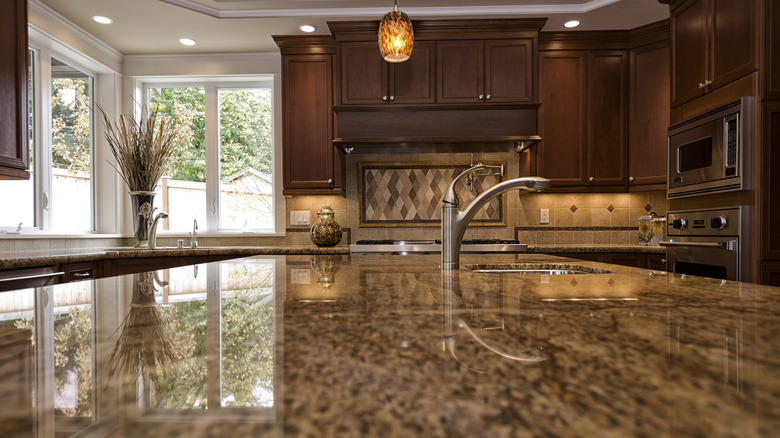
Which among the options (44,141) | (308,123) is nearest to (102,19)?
(44,141)

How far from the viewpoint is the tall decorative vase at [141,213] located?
342 cm

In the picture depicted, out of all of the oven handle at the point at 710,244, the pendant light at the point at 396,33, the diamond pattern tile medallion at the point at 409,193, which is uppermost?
the pendant light at the point at 396,33

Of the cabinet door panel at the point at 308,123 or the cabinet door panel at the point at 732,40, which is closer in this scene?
the cabinet door panel at the point at 732,40

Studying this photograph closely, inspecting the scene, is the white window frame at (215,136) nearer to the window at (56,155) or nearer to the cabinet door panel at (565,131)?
the window at (56,155)

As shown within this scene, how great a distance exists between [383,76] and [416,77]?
10.0 inches

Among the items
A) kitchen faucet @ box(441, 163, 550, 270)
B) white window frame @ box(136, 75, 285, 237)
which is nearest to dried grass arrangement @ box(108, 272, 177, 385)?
kitchen faucet @ box(441, 163, 550, 270)

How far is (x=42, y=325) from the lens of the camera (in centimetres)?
45

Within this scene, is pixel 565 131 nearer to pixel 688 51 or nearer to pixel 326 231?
pixel 688 51

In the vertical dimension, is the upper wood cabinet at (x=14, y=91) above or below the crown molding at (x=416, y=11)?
below

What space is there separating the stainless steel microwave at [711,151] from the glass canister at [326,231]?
2301 mm

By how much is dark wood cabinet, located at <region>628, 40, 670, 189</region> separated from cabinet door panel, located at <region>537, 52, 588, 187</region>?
0.37 meters

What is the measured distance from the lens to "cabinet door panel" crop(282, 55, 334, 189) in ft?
11.7

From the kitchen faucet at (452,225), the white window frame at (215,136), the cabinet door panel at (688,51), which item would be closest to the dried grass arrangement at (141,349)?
the kitchen faucet at (452,225)

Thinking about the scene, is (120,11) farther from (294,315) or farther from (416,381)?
(416,381)
